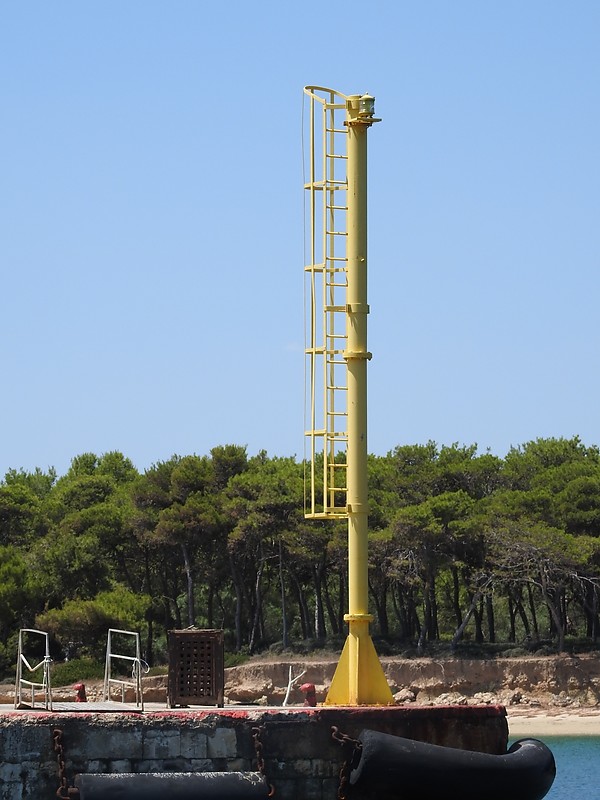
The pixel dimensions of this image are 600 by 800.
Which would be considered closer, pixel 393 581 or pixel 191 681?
Result: pixel 191 681

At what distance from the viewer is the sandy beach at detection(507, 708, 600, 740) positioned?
49844 millimetres

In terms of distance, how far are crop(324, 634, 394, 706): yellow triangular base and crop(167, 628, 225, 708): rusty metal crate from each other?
161 cm

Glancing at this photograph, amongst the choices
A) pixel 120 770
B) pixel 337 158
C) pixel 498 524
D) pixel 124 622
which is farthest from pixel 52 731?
pixel 498 524

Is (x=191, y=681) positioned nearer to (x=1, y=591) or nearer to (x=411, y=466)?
(x=1, y=591)

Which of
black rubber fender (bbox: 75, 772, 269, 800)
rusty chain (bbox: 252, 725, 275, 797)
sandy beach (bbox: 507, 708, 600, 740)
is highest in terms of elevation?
rusty chain (bbox: 252, 725, 275, 797)

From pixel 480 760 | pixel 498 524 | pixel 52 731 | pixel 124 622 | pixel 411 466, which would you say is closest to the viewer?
pixel 52 731

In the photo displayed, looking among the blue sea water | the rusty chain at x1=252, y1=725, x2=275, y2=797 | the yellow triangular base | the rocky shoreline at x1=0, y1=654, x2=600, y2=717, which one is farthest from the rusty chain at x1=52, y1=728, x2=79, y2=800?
the rocky shoreline at x1=0, y1=654, x2=600, y2=717

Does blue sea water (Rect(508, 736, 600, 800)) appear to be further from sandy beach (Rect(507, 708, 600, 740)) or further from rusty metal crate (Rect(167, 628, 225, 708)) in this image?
rusty metal crate (Rect(167, 628, 225, 708))

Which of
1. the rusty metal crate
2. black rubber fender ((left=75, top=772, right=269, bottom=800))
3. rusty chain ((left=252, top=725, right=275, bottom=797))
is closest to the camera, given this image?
black rubber fender ((left=75, top=772, right=269, bottom=800))

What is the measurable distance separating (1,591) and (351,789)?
37.0m

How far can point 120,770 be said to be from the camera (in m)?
17.6

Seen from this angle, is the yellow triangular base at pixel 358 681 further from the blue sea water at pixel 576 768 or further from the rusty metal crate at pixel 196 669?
the blue sea water at pixel 576 768

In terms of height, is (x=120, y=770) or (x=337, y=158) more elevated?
(x=337, y=158)

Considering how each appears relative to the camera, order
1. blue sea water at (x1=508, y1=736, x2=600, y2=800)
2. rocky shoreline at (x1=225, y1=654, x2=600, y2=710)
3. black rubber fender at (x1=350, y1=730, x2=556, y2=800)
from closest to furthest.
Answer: black rubber fender at (x1=350, y1=730, x2=556, y2=800) → blue sea water at (x1=508, y1=736, x2=600, y2=800) → rocky shoreline at (x1=225, y1=654, x2=600, y2=710)
